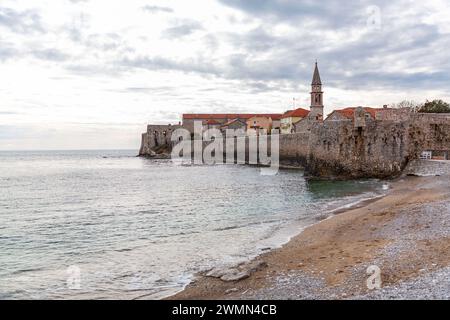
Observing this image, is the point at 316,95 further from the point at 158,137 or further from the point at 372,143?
the point at 158,137

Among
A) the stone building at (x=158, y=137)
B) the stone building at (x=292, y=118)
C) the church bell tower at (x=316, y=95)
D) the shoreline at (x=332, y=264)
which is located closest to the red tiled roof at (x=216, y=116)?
the stone building at (x=158, y=137)

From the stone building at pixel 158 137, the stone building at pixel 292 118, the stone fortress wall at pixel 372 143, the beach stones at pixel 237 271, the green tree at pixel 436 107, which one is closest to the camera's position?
the beach stones at pixel 237 271

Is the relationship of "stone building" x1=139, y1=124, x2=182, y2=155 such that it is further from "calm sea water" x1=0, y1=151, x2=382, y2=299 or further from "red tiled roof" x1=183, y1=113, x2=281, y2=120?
"calm sea water" x1=0, y1=151, x2=382, y2=299

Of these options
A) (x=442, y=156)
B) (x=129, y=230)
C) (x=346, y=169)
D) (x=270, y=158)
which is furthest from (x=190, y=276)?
(x=270, y=158)

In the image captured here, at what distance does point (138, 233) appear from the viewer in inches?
722

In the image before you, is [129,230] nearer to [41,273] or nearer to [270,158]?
[41,273]

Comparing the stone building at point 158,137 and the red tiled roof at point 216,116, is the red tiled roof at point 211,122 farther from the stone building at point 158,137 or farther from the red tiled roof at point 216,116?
the stone building at point 158,137

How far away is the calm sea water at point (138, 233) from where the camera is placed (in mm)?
11914

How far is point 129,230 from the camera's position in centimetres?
1895

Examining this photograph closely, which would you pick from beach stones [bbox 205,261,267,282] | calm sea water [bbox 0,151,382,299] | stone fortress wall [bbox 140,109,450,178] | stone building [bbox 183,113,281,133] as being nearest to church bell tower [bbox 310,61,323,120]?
stone fortress wall [bbox 140,109,450,178]

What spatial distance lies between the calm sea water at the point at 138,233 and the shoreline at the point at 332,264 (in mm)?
909
